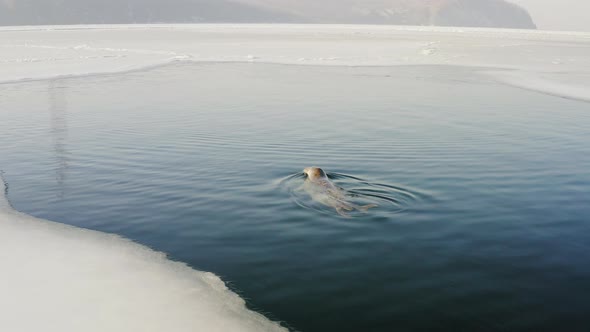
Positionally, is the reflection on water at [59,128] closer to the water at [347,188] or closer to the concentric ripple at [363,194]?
the water at [347,188]

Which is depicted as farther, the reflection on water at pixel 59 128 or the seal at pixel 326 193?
the reflection on water at pixel 59 128

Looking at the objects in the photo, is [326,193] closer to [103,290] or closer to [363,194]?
[363,194]

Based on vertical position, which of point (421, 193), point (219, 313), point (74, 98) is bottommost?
point (219, 313)

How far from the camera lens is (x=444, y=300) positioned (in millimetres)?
6539

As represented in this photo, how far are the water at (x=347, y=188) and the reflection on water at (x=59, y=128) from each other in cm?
9

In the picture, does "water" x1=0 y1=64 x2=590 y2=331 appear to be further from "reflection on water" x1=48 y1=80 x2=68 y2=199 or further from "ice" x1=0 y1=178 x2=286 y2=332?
"ice" x1=0 y1=178 x2=286 y2=332

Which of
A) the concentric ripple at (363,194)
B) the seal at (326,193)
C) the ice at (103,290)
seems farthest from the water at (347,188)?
the ice at (103,290)

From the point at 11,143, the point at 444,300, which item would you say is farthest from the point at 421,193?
the point at 11,143

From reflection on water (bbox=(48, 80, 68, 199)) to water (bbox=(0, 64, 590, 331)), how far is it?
0.09 meters

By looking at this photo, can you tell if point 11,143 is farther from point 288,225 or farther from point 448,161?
point 448,161

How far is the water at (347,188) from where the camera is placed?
6.64 metres

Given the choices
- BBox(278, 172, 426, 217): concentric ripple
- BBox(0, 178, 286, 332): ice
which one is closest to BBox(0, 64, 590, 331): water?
BBox(278, 172, 426, 217): concentric ripple

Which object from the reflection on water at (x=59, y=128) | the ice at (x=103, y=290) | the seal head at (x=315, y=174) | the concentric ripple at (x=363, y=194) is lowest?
the ice at (x=103, y=290)

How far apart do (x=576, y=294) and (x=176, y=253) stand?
5270 millimetres
